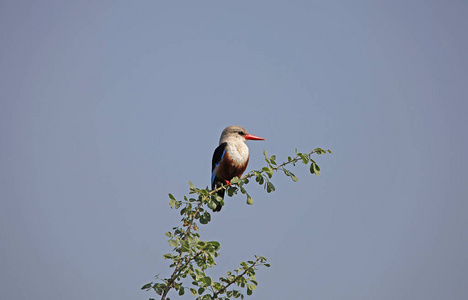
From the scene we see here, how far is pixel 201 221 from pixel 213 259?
0.35 m

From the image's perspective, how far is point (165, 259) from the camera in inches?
117

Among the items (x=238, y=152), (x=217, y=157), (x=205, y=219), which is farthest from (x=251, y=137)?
(x=205, y=219)

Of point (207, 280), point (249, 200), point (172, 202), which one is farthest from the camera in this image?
point (249, 200)

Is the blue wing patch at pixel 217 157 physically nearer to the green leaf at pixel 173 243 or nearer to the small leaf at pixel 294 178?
the small leaf at pixel 294 178

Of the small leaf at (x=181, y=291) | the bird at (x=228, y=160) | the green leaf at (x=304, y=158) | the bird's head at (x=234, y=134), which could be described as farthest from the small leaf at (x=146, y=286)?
the bird's head at (x=234, y=134)

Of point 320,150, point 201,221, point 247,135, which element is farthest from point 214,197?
point 247,135

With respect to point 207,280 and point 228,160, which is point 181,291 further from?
point 228,160

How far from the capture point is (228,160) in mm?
4816

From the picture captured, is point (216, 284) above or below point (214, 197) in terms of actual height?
below

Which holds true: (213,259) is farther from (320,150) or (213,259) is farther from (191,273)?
(320,150)

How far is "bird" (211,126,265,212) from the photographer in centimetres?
482

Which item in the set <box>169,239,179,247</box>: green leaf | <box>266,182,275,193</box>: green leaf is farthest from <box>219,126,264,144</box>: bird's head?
<box>169,239,179,247</box>: green leaf

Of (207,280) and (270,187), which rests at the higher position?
(270,187)

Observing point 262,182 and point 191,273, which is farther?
point 262,182
